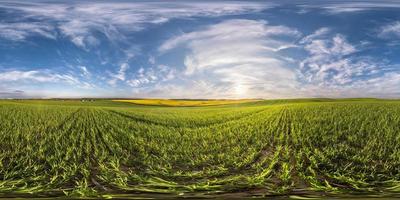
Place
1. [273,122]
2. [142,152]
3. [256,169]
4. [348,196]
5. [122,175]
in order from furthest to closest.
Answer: [273,122]
[142,152]
[256,169]
[122,175]
[348,196]

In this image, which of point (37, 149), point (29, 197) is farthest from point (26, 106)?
point (29, 197)

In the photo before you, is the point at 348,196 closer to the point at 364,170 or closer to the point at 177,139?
the point at 364,170

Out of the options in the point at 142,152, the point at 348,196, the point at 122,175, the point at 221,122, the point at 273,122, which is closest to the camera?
the point at 348,196

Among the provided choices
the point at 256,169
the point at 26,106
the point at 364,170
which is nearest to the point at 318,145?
the point at 364,170

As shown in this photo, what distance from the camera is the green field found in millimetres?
6875

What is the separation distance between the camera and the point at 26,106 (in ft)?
58.0

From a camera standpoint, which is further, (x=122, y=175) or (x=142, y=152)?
(x=142, y=152)

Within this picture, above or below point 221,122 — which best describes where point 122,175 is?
below

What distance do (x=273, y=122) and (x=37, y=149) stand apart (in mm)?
6397

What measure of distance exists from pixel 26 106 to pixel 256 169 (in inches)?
521

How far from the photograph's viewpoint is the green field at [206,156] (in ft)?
22.6

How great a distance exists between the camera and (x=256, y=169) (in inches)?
306

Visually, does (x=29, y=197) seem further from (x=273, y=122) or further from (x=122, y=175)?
(x=273, y=122)

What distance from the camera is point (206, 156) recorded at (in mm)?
8070
